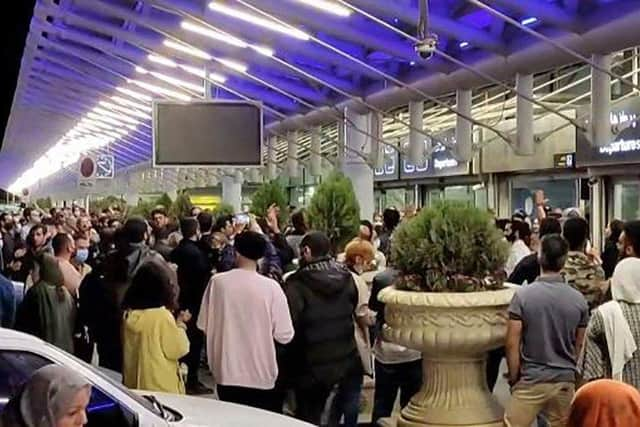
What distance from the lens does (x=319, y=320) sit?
5.76 metres

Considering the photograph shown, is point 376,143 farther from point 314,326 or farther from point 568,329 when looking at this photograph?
point 568,329

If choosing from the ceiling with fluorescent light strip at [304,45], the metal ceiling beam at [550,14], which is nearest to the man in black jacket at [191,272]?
the ceiling with fluorescent light strip at [304,45]

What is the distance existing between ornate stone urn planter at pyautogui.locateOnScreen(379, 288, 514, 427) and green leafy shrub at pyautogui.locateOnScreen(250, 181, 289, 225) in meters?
9.06

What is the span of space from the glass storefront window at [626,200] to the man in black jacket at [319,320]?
346 inches

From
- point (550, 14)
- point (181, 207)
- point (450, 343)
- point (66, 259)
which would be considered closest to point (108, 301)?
point (66, 259)

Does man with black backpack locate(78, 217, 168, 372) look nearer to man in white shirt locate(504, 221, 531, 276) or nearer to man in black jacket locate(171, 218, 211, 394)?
man in black jacket locate(171, 218, 211, 394)

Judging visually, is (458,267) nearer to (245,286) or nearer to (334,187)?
(245,286)

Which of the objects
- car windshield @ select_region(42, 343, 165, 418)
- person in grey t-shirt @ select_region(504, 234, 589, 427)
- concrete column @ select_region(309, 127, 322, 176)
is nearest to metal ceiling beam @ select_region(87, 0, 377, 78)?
concrete column @ select_region(309, 127, 322, 176)

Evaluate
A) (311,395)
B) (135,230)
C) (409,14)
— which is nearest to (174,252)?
(135,230)

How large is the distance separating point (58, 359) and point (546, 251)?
2.74 meters

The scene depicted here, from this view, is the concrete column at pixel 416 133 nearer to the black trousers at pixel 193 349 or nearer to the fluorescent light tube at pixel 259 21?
the fluorescent light tube at pixel 259 21

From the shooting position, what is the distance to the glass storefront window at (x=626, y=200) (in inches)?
540

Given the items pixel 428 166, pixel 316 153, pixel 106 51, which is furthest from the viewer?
pixel 316 153

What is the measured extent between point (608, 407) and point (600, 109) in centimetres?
1014
